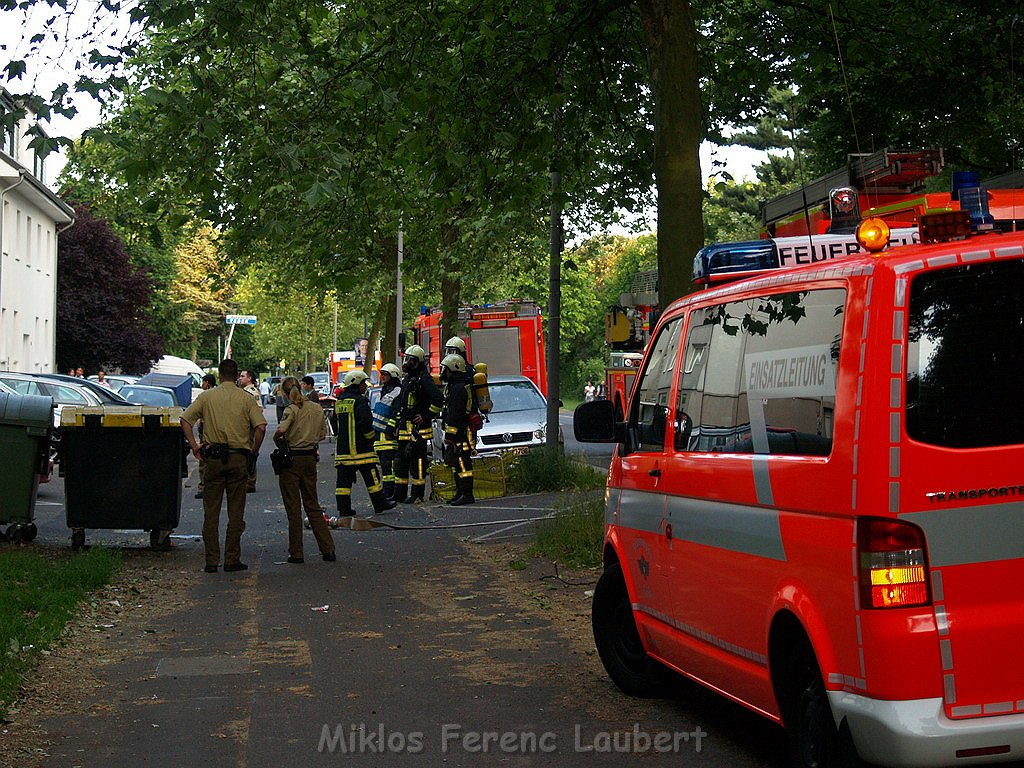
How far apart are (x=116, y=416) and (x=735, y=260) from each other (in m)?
8.92

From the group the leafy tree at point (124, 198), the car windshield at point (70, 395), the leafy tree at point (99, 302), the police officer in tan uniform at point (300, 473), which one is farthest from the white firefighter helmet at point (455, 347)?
the leafy tree at point (99, 302)

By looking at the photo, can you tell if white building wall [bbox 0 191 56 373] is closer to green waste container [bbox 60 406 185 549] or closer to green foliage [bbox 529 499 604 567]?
green waste container [bbox 60 406 185 549]

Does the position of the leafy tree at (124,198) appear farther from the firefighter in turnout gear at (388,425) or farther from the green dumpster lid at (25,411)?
the firefighter in turnout gear at (388,425)

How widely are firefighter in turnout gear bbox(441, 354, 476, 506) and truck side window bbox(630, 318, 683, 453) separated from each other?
37.9ft

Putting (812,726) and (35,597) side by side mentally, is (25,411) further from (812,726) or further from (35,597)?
(812,726)

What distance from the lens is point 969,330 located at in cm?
462

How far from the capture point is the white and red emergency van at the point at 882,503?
4.50 metres

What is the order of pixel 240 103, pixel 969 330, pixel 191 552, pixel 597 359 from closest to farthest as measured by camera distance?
1. pixel 969 330
2. pixel 240 103
3. pixel 191 552
4. pixel 597 359

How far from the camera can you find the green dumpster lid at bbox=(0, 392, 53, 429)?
46.0 ft

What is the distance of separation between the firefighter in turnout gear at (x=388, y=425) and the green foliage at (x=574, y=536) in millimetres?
5840

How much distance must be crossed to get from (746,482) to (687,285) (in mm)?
6650

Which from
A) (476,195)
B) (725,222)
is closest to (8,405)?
(476,195)

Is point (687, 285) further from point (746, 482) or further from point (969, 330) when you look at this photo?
point (969, 330)

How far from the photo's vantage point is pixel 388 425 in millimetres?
19922
